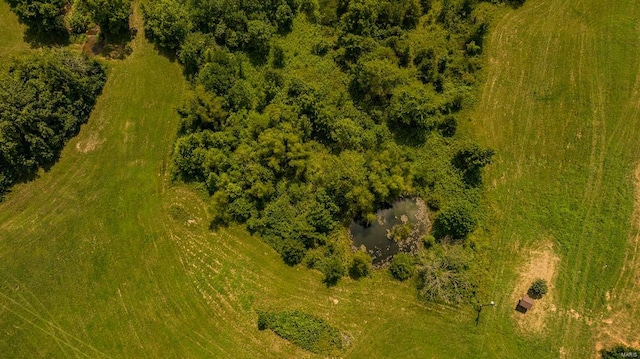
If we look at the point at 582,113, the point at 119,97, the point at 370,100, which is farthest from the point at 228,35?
the point at 582,113

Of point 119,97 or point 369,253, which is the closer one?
point 369,253

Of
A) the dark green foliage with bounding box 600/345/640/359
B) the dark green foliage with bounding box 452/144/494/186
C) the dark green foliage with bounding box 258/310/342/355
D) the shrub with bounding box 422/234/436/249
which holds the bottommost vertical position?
the dark green foliage with bounding box 258/310/342/355

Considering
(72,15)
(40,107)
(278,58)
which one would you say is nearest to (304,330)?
(278,58)

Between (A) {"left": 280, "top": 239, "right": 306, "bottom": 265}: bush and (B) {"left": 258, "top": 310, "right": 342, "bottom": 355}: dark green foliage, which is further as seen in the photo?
(A) {"left": 280, "top": 239, "right": 306, "bottom": 265}: bush

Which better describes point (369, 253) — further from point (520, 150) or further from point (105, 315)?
point (105, 315)

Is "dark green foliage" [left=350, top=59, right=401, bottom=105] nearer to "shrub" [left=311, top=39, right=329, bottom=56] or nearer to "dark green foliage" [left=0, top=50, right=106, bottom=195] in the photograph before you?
"shrub" [left=311, top=39, right=329, bottom=56]

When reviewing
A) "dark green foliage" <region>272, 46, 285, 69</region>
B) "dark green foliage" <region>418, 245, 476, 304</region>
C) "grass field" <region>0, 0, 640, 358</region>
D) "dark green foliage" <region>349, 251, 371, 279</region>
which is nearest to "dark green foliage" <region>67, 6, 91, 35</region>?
"grass field" <region>0, 0, 640, 358</region>
